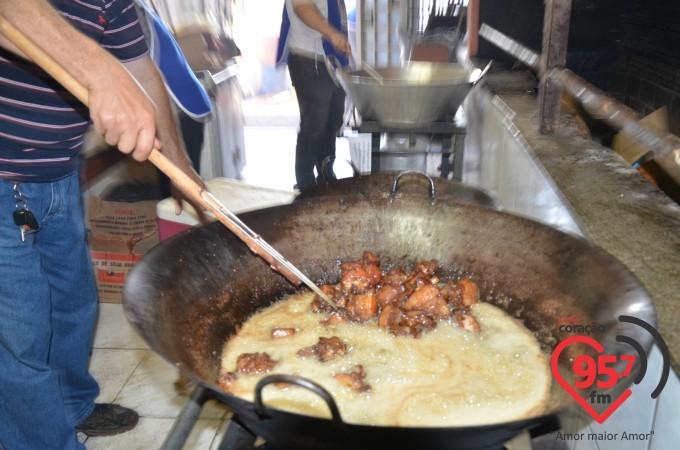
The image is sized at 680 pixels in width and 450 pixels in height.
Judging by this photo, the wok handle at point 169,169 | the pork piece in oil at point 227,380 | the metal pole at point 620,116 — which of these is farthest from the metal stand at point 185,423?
the metal pole at point 620,116

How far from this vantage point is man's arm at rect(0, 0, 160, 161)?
1324 millimetres

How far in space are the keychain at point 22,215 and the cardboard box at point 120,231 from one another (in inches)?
54.2

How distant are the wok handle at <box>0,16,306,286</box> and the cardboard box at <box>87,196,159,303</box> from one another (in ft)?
6.77

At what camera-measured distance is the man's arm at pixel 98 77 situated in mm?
1324

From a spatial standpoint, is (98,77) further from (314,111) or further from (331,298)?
(314,111)

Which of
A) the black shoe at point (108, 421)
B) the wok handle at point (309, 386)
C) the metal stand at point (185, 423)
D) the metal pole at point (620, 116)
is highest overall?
the metal pole at point (620, 116)

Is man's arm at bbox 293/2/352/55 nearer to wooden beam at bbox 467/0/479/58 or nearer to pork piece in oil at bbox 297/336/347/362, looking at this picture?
wooden beam at bbox 467/0/479/58

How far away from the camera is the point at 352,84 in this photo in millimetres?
2629

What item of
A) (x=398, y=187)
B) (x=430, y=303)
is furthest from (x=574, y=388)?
(x=398, y=187)

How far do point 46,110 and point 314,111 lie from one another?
2554mm

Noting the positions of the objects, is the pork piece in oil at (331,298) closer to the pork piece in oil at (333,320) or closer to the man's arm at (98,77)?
the pork piece in oil at (333,320)

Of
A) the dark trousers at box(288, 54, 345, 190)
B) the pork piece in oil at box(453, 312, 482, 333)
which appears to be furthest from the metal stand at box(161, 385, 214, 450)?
the dark trousers at box(288, 54, 345, 190)

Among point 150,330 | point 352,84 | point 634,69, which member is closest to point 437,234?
point 150,330

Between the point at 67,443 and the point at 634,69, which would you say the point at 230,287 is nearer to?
the point at 67,443
